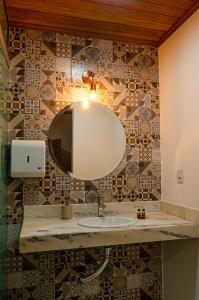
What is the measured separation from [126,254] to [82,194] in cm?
64

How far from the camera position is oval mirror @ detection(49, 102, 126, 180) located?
7.05 ft

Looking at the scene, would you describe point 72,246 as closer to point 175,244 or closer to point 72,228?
point 72,228

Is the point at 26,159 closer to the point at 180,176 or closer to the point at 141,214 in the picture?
the point at 141,214

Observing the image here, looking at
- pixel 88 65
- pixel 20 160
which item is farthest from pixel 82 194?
pixel 88 65

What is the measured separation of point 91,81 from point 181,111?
77 centimetres

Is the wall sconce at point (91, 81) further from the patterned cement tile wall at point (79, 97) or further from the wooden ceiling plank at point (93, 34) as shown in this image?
the wooden ceiling plank at point (93, 34)

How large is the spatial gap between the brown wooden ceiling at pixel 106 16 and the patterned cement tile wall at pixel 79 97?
0.39 ft

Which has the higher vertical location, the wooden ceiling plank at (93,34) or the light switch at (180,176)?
the wooden ceiling plank at (93,34)

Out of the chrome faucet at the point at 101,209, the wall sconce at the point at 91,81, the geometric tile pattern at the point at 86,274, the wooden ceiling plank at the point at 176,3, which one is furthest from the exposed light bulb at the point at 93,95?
the geometric tile pattern at the point at 86,274

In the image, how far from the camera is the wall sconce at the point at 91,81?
85.5 inches

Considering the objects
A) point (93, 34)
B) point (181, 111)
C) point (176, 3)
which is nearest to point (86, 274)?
point (181, 111)

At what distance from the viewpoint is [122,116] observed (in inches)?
90.5

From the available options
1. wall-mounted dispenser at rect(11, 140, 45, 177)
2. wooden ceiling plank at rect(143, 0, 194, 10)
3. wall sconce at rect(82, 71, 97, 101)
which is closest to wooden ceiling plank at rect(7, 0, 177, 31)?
wooden ceiling plank at rect(143, 0, 194, 10)

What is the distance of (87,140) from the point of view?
7.30 ft
